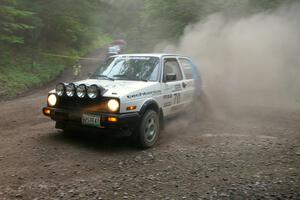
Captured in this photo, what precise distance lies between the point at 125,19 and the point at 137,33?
1244 inches

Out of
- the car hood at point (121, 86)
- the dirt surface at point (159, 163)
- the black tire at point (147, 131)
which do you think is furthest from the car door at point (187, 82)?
the black tire at point (147, 131)

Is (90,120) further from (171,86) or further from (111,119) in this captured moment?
(171,86)

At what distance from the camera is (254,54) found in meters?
14.0

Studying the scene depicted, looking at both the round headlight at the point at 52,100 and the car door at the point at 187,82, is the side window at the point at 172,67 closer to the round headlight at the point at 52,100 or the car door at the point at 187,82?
the car door at the point at 187,82

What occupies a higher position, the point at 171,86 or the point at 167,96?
the point at 171,86

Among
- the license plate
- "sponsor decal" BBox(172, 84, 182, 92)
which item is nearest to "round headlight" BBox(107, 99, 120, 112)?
the license plate

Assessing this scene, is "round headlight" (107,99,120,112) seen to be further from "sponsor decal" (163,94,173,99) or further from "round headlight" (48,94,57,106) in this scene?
"sponsor decal" (163,94,173,99)

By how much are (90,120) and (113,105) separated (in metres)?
0.48

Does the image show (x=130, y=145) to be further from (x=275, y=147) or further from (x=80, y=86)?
(x=275, y=147)

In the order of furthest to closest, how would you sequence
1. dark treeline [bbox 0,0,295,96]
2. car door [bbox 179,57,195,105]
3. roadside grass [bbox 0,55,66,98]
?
dark treeline [bbox 0,0,295,96] → roadside grass [bbox 0,55,66,98] → car door [bbox 179,57,195,105]

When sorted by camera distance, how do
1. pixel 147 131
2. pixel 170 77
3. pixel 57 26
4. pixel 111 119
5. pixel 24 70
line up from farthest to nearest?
pixel 57 26 < pixel 24 70 < pixel 170 77 < pixel 147 131 < pixel 111 119

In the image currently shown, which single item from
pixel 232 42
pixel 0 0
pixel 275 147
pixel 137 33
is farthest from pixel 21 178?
pixel 137 33

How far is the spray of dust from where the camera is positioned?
13.0 metres

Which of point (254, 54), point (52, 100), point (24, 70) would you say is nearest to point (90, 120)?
point (52, 100)
